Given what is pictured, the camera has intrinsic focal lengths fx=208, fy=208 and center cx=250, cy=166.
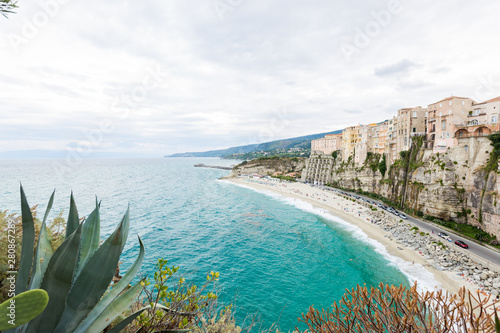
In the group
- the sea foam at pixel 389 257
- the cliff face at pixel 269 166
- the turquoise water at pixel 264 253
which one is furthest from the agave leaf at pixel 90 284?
the cliff face at pixel 269 166

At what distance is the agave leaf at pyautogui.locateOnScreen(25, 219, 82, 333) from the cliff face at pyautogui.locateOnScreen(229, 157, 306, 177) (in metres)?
93.7

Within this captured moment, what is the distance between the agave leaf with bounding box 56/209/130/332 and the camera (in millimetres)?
2414

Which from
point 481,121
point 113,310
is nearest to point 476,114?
point 481,121

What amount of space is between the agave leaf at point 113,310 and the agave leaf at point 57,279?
64 centimetres

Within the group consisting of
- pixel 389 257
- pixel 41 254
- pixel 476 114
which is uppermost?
pixel 476 114

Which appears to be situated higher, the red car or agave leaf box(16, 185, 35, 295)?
agave leaf box(16, 185, 35, 295)

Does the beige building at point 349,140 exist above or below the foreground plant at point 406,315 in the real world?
above

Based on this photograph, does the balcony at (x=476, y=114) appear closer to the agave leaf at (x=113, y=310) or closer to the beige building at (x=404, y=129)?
the beige building at (x=404, y=129)

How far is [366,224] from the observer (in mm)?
33188

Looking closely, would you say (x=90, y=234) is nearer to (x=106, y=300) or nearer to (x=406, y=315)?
(x=106, y=300)

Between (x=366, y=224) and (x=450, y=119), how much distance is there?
19.6m

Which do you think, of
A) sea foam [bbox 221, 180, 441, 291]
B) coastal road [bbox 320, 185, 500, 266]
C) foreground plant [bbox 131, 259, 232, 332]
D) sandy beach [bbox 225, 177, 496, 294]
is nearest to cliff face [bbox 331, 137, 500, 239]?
coastal road [bbox 320, 185, 500, 266]

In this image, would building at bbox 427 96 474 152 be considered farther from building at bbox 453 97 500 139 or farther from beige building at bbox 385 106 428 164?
beige building at bbox 385 106 428 164

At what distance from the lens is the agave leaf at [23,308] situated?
55.5 inches
